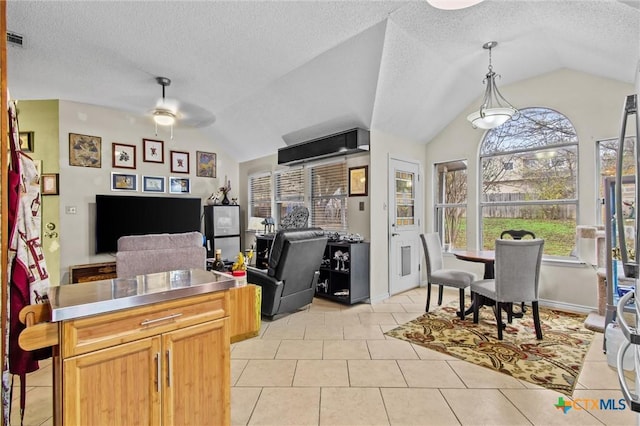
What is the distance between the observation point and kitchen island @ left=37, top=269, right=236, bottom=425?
1193 mm

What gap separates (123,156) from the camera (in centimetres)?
537

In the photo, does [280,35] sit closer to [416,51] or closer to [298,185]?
[416,51]

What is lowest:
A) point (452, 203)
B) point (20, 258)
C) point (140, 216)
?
point (20, 258)

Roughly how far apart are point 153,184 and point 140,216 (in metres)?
0.66

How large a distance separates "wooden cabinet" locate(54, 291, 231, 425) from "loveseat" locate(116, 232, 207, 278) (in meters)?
1.38

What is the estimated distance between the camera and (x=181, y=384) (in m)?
1.45

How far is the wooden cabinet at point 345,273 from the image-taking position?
14.0ft

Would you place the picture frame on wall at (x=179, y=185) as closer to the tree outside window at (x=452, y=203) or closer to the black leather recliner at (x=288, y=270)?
the black leather recliner at (x=288, y=270)

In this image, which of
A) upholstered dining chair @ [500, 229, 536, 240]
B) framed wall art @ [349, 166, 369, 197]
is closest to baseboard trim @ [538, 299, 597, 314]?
upholstered dining chair @ [500, 229, 536, 240]

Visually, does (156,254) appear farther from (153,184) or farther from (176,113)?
(153,184)

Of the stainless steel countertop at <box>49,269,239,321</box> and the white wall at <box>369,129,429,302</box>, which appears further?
the white wall at <box>369,129,429,302</box>

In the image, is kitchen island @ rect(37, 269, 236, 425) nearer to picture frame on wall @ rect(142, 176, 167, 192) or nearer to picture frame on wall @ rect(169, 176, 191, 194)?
picture frame on wall @ rect(142, 176, 167, 192)

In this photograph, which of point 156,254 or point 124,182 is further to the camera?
point 124,182

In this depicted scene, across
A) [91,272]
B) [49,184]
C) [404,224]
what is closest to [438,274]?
[404,224]
